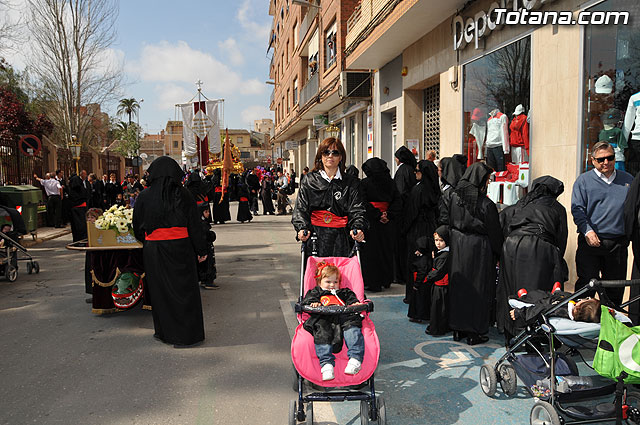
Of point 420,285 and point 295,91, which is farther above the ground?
point 295,91

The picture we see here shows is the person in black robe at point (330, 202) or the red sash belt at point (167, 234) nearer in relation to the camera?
the person in black robe at point (330, 202)

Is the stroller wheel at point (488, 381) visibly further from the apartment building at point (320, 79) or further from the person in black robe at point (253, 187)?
the person in black robe at point (253, 187)

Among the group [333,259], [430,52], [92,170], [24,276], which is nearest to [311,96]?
[92,170]

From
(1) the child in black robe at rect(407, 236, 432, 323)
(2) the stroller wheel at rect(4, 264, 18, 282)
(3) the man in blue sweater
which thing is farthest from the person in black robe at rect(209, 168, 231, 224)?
(3) the man in blue sweater

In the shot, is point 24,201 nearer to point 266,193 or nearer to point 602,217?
point 266,193

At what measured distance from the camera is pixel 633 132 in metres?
6.20

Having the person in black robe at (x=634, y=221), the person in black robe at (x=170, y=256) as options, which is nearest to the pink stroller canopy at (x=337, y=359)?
the person in black robe at (x=170, y=256)

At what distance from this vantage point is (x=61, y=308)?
695cm

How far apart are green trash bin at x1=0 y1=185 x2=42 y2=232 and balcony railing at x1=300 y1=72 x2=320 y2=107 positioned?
47.7 ft

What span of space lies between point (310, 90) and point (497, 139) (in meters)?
18.6

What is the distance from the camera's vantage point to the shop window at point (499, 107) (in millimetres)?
8383

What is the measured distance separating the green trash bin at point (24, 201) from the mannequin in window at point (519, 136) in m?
12.0

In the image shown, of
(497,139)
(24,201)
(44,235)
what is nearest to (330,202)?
(497,139)

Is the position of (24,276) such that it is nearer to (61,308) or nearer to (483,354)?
(61,308)
